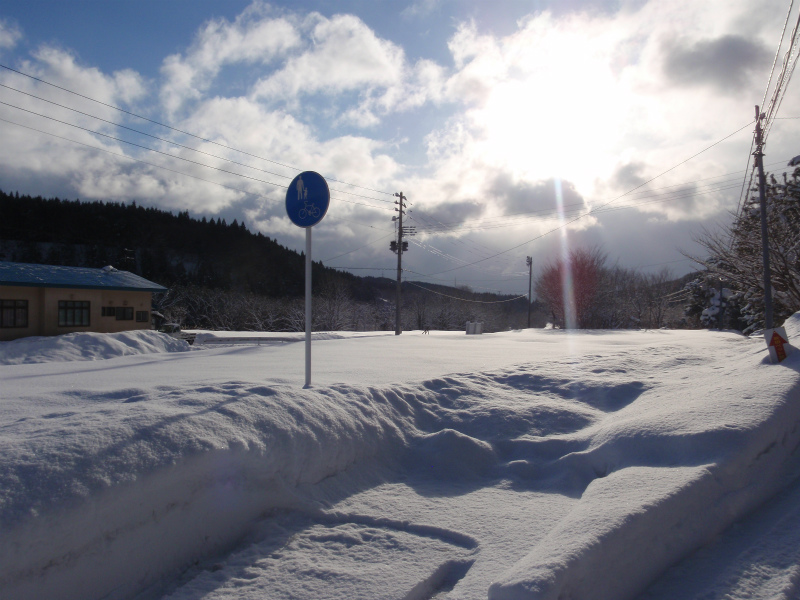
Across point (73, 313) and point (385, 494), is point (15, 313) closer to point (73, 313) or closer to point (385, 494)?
point (73, 313)

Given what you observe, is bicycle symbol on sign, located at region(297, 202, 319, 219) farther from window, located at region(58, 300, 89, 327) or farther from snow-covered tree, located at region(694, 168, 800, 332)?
window, located at region(58, 300, 89, 327)

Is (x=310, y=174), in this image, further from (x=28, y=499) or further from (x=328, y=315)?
(x=328, y=315)

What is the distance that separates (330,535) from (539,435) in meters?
2.69

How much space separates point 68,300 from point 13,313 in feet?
8.19

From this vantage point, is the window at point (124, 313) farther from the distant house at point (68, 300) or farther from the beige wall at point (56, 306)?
the beige wall at point (56, 306)

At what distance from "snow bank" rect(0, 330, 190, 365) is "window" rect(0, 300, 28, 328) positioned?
4.44 feet

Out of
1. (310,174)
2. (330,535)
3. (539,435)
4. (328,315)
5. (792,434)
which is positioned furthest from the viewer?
(328,315)

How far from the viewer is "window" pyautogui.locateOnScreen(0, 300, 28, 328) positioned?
2202cm

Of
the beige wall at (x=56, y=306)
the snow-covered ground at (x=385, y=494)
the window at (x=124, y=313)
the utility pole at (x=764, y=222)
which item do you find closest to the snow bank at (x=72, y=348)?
the beige wall at (x=56, y=306)

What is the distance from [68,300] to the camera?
24.5 meters

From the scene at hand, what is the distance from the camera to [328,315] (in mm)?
64938

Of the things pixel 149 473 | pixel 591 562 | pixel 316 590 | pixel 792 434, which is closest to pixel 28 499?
pixel 149 473

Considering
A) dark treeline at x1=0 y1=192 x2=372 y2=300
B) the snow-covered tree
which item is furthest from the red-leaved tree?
dark treeline at x1=0 y1=192 x2=372 y2=300

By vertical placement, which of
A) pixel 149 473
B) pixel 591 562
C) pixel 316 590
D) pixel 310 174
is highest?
pixel 310 174
